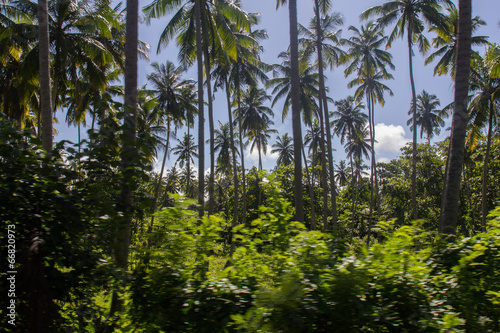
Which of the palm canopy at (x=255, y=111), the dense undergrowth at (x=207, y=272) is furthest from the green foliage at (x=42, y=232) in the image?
the palm canopy at (x=255, y=111)

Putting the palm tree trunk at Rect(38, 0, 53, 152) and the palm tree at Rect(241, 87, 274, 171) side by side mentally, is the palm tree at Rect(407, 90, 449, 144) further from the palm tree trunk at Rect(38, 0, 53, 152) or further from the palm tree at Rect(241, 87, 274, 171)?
the palm tree trunk at Rect(38, 0, 53, 152)

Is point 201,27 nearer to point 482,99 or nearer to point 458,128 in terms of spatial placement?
point 458,128

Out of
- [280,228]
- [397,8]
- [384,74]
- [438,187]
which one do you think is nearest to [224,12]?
[397,8]

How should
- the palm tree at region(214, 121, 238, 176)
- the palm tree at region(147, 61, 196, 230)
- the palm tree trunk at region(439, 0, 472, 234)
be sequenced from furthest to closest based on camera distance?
the palm tree at region(214, 121, 238, 176), the palm tree at region(147, 61, 196, 230), the palm tree trunk at region(439, 0, 472, 234)

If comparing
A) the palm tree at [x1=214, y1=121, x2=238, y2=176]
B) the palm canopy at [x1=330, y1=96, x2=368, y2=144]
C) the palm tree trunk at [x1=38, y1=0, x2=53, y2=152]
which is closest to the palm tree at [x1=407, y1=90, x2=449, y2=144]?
the palm canopy at [x1=330, y1=96, x2=368, y2=144]

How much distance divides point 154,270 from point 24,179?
1093mm

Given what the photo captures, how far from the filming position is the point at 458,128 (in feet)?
18.4

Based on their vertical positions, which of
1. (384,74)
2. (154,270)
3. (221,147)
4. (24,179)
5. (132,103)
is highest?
(384,74)

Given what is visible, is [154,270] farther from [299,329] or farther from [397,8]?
[397,8]

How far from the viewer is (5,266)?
2051mm

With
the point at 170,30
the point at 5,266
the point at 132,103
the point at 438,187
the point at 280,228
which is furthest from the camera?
the point at 438,187

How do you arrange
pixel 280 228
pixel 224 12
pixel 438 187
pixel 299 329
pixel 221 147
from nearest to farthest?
pixel 299 329 → pixel 280 228 → pixel 224 12 → pixel 438 187 → pixel 221 147

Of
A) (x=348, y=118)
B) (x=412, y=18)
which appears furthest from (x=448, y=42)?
(x=348, y=118)

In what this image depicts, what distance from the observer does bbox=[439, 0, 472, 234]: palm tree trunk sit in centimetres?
523
